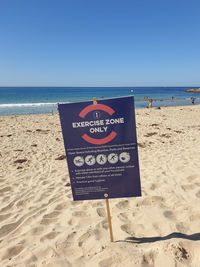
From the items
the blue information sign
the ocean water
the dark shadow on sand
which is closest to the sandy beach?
the dark shadow on sand

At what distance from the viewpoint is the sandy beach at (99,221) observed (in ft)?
6.65

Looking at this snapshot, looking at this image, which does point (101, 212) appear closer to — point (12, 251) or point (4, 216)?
point (12, 251)

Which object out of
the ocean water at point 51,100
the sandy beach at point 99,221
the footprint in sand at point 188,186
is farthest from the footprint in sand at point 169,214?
the ocean water at point 51,100

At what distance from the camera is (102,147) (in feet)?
7.10

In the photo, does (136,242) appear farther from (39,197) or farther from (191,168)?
(191,168)

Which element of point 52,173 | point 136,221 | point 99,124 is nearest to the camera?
point 99,124

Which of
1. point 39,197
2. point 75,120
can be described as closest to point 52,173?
point 39,197

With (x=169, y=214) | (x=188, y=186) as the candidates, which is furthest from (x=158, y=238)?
(x=188, y=186)

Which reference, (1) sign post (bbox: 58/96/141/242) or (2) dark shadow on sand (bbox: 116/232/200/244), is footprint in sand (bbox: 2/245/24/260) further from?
(2) dark shadow on sand (bbox: 116/232/200/244)

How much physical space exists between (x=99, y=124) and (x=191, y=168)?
369 centimetres

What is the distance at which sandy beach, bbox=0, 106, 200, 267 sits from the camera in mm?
2027

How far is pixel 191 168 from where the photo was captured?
4547mm

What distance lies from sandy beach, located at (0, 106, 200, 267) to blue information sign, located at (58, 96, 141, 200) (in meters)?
0.69

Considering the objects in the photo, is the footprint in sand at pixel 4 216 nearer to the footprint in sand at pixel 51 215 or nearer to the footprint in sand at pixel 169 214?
the footprint in sand at pixel 51 215
